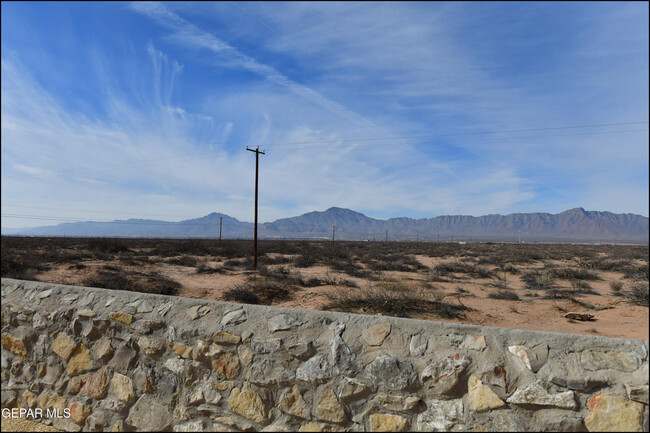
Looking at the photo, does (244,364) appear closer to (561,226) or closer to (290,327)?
(290,327)

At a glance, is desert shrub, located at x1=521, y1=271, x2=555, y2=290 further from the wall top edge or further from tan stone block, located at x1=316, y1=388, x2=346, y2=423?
tan stone block, located at x1=316, y1=388, x2=346, y2=423

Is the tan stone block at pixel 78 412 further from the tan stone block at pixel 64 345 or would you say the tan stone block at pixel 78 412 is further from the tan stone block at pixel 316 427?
the tan stone block at pixel 316 427

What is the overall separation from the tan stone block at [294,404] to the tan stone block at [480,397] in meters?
1.23

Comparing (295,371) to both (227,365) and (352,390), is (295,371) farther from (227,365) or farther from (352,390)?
(227,365)

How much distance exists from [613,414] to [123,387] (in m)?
3.92

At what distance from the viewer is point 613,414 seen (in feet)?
7.30

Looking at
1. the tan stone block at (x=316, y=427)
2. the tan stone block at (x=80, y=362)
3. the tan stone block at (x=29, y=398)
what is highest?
the tan stone block at (x=80, y=362)

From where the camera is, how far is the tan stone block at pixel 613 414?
7.18 feet

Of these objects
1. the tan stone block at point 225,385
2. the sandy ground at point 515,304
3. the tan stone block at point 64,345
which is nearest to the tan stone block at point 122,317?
the tan stone block at point 64,345

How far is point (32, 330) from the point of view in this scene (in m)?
4.26

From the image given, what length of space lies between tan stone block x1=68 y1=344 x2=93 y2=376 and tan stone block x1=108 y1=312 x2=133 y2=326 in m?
0.48

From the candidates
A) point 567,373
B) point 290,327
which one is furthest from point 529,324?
point 290,327

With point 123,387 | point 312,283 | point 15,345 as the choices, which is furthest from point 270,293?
point 123,387

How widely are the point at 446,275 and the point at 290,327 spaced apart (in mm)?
13135
